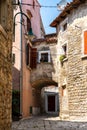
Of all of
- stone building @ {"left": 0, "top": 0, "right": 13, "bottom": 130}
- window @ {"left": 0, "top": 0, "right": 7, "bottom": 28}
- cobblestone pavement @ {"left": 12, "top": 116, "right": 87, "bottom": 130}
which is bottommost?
cobblestone pavement @ {"left": 12, "top": 116, "right": 87, "bottom": 130}

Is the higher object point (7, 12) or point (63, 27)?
point (63, 27)

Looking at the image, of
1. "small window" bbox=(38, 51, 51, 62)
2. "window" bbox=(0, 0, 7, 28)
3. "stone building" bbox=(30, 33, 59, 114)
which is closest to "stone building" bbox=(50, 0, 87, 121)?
"stone building" bbox=(30, 33, 59, 114)

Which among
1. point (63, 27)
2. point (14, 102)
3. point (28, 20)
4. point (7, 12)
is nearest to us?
point (7, 12)

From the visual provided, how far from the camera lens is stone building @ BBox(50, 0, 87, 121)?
1695cm

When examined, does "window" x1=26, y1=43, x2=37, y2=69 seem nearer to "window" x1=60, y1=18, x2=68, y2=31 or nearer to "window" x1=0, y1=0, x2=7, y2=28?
"window" x1=60, y1=18, x2=68, y2=31

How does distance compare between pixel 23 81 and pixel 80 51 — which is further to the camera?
pixel 23 81

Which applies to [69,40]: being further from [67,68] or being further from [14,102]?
[14,102]

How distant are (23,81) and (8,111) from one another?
1227 cm

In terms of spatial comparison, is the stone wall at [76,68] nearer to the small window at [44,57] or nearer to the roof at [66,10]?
the roof at [66,10]

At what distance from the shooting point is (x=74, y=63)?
58.4 feet

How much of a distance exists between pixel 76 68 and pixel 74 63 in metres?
0.38

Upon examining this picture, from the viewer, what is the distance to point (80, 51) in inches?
685

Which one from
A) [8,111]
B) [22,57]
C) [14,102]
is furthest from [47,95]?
[8,111]

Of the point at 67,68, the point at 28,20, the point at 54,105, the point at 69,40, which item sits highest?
the point at 28,20
